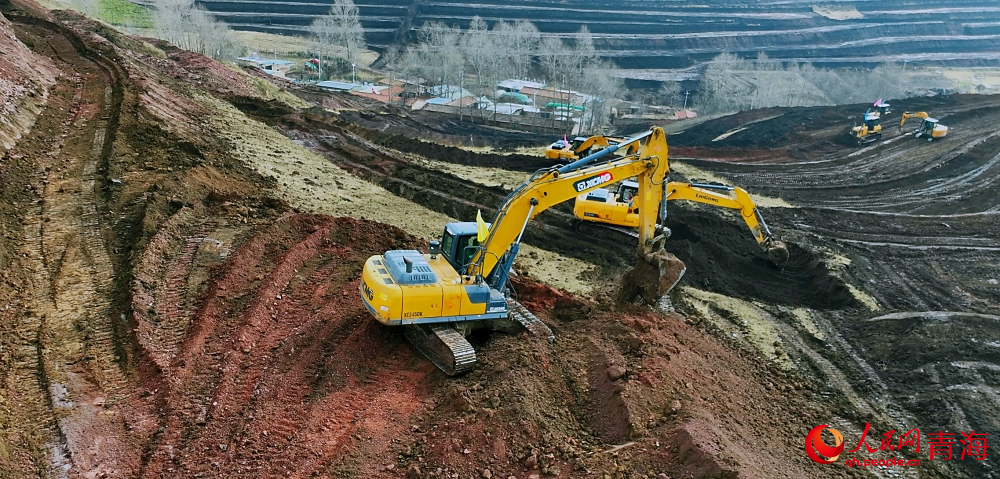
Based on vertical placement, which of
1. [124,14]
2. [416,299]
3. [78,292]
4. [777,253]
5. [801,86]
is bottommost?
[777,253]

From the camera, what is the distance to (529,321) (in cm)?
1305

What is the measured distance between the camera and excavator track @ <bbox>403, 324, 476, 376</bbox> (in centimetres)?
1097

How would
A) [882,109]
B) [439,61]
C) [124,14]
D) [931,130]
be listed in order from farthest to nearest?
[124,14] < [439,61] < [882,109] < [931,130]

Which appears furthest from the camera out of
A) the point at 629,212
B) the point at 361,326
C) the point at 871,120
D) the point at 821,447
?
the point at 871,120

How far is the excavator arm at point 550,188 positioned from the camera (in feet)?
40.7

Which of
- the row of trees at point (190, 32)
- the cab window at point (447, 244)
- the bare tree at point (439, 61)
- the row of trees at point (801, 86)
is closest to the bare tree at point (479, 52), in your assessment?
the bare tree at point (439, 61)

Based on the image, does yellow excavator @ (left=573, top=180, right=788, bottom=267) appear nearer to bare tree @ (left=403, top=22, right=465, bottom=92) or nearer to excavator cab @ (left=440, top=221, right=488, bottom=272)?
excavator cab @ (left=440, top=221, right=488, bottom=272)

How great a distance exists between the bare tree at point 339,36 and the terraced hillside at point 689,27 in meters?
10.5

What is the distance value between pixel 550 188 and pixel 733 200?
24.5 feet

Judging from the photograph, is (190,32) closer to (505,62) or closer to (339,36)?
(339,36)

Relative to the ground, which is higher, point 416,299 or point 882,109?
point 882,109

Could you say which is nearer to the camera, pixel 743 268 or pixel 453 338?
pixel 453 338

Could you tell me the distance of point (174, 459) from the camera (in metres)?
8.82

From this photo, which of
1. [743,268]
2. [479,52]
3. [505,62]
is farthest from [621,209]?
[505,62]
